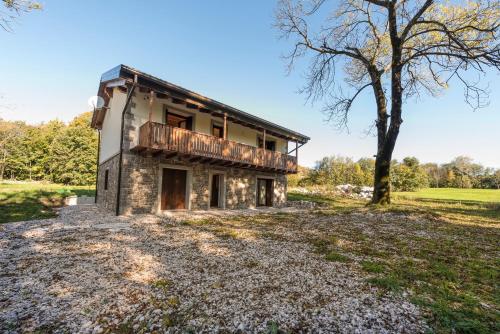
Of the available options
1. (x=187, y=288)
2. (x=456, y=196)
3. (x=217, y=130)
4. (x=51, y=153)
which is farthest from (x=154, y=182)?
(x=456, y=196)

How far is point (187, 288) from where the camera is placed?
11.6 feet

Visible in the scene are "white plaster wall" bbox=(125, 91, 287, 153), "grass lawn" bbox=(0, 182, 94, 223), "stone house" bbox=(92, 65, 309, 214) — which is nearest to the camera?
"grass lawn" bbox=(0, 182, 94, 223)

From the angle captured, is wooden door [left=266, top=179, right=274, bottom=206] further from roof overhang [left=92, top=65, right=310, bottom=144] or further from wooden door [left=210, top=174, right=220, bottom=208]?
wooden door [left=210, top=174, right=220, bottom=208]

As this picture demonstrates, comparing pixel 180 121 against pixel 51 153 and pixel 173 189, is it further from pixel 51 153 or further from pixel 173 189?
pixel 51 153

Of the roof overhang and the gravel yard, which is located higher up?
the roof overhang

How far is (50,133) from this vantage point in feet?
121

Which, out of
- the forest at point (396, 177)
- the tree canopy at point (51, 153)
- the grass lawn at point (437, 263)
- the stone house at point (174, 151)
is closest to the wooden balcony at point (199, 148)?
the stone house at point (174, 151)

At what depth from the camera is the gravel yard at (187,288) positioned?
8.92 ft

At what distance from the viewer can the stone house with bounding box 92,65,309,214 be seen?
1063 cm

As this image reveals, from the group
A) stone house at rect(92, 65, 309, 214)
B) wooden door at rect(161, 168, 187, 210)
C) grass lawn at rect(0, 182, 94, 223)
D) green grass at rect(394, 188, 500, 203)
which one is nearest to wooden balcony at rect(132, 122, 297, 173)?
stone house at rect(92, 65, 309, 214)

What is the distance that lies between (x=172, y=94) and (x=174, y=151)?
96.5 inches

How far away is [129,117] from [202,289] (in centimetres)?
950

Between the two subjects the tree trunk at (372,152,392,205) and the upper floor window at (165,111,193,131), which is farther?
the upper floor window at (165,111,193,131)

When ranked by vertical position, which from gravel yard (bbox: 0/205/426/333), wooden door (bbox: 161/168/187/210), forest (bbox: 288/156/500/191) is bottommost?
gravel yard (bbox: 0/205/426/333)
